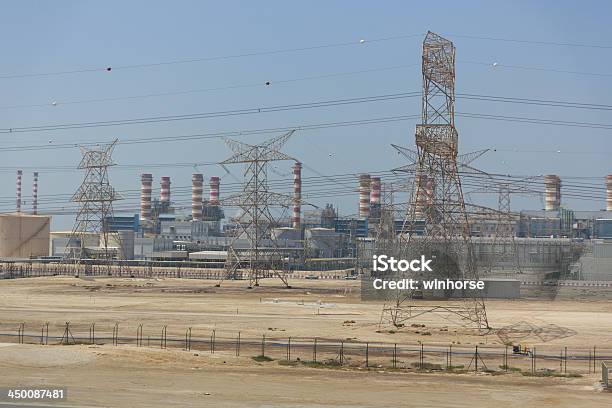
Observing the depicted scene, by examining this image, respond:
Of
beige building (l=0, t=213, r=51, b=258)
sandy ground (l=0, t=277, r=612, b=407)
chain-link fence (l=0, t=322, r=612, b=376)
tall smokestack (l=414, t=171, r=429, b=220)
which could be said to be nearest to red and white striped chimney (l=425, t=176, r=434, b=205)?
tall smokestack (l=414, t=171, r=429, b=220)

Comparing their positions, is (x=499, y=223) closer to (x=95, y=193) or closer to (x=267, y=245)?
(x=267, y=245)

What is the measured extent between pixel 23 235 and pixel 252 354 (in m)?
156

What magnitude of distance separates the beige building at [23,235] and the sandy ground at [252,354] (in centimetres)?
8940

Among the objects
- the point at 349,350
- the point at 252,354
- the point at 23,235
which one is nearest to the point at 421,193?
the point at 349,350

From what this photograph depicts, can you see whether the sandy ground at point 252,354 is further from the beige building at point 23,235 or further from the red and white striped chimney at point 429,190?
the beige building at point 23,235

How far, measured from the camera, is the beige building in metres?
183

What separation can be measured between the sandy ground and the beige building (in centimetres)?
8940

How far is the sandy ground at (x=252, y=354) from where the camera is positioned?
31234 millimetres

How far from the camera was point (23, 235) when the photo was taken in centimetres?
18575

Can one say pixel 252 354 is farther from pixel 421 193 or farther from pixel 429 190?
pixel 429 190

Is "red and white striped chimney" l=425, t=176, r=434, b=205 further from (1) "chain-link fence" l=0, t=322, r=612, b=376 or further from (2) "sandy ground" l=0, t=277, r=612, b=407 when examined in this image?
(1) "chain-link fence" l=0, t=322, r=612, b=376

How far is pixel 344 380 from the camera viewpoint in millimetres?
35625

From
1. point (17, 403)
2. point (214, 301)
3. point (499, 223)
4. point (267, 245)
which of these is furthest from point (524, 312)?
point (267, 245)

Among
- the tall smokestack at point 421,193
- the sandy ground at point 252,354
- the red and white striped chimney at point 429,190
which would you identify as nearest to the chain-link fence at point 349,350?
the sandy ground at point 252,354
